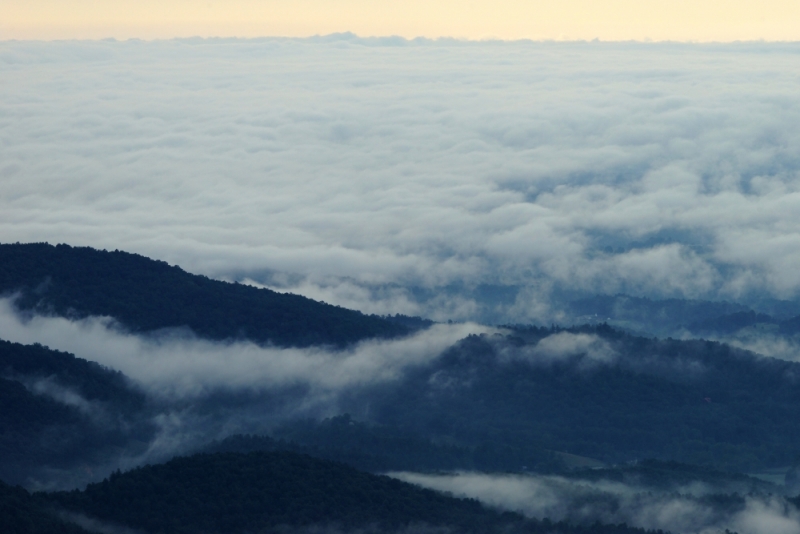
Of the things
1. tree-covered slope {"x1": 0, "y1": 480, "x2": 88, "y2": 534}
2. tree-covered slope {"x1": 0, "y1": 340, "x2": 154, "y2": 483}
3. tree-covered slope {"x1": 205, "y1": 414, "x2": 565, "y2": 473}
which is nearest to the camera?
tree-covered slope {"x1": 0, "y1": 480, "x2": 88, "y2": 534}

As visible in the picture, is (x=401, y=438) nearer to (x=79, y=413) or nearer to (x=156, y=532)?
(x=79, y=413)

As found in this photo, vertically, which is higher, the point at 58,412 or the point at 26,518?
the point at 58,412

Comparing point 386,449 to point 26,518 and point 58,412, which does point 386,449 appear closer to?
point 58,412

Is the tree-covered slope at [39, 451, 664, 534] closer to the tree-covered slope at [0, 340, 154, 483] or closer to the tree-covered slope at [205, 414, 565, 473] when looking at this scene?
the tree-covered slope at [205, 414, 565, 473]

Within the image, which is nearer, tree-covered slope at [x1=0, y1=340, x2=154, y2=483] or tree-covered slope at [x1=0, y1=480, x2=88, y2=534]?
tree-covered slope at [x1=0, y1=480, x2=88, y2=534]

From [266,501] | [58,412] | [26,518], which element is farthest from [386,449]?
[26,518]

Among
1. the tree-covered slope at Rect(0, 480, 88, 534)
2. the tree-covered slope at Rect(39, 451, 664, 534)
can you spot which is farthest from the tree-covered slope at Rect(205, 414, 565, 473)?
the tree-covered slope at Rect(0, 480, 88, 534)

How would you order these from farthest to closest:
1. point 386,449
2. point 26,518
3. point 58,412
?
point 386,449, point 58,412, point 26,518

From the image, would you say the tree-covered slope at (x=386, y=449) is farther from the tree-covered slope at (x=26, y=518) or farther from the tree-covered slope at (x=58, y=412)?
the tree-covered slope at (x=26, y=518)

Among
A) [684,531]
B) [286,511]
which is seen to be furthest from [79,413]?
[684,531]
